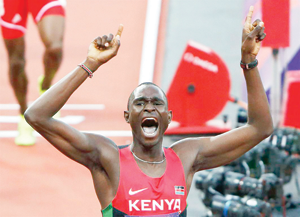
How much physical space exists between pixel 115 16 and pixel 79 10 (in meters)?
0.79

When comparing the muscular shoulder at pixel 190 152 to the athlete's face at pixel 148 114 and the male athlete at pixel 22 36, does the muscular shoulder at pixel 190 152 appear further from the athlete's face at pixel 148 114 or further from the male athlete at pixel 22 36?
the male athlete at pixel 22 36

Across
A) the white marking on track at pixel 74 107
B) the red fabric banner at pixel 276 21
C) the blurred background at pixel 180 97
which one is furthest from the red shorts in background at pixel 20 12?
the red fabric banner at pixel 276 21

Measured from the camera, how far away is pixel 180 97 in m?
6.20

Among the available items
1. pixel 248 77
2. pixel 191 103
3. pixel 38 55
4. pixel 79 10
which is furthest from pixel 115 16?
pixel 248 77

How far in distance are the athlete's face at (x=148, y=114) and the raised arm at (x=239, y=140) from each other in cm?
21

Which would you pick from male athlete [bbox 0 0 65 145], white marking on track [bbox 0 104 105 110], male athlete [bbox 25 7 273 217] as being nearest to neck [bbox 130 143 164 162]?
male athlete [bbox 25 7 273 217]

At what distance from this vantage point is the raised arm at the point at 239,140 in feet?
7.66

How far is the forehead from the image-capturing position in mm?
2268

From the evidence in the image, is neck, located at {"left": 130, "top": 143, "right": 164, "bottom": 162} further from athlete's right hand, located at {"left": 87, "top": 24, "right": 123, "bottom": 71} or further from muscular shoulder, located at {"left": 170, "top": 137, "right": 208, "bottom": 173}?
athlete's right hand, located at {"left": 87, "top": 24, "right": 123, "bottom": 71}

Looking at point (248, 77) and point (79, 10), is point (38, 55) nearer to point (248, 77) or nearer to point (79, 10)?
point (79, 10)

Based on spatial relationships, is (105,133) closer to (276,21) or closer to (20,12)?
(20,12)

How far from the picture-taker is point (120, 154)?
2297 mm

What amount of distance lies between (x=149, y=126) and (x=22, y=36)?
14.7 feet

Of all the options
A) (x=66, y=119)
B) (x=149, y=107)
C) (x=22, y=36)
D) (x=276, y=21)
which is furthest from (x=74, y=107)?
(x=149, y=107)
